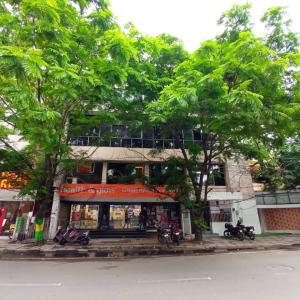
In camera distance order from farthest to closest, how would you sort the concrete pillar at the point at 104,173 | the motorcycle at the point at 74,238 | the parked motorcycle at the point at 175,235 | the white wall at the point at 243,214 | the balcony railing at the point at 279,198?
1. the balcony railing at the point at 279,198
2. the white wall at the point at 243,214
3. the concrete pillar at the point at 104,173
4. the parked motorcycle at the point at 175,235
5. the motorcycle at the point at 74,238

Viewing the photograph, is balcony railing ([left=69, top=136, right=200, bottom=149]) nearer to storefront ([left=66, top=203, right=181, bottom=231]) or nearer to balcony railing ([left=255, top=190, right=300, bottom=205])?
storefront ([left=66, top=203, right=181, bottom=231])

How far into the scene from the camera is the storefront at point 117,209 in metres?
14.4

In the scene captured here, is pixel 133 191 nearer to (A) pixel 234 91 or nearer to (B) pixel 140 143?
(B) pixel 140 143

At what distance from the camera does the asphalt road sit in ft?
15.7

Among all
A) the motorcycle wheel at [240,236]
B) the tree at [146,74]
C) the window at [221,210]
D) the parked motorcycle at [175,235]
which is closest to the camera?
the tree at [146,74]

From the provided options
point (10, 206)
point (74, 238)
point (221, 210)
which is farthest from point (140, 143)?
point (10, 206)

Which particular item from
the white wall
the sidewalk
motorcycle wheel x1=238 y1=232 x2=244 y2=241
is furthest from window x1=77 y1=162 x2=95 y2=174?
motorcycle wheel x1=238 y1=232 x2=244 y2=241

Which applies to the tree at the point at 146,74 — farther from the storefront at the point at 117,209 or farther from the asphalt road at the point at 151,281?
the asphalt road at the point at 151,281

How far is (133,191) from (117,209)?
2.46 meters

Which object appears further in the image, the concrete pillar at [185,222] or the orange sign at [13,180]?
the concrete pillar at [185,222]

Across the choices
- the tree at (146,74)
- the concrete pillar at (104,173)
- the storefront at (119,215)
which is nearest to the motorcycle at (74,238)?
the storefront at (119,215)

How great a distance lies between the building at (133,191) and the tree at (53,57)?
6.00 m

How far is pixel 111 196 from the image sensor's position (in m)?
14.3

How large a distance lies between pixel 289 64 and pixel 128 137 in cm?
1057
